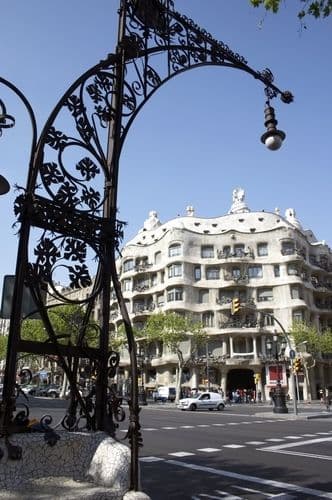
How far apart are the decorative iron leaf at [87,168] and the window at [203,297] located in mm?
53425

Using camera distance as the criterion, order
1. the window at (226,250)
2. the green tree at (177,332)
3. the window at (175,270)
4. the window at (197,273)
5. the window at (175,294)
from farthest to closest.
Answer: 1. the window at (226,250)
2. the window at (197,273)
3. the window at (175,270)
4. the window at (175,294)
5. the green tree at (177,332)

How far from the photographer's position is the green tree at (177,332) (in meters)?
47.6

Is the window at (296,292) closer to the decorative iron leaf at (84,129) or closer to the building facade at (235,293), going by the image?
the building facade at (235,293)

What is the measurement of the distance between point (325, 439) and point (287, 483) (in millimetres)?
6993

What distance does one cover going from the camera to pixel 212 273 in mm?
58906

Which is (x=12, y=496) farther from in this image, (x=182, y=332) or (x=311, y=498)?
(x=182, y=332)

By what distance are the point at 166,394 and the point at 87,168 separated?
155 feet

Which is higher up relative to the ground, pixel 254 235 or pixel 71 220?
pixel 254 235

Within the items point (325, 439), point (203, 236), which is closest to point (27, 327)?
point (203, 236)

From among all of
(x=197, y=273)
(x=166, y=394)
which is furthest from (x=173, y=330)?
(x=197, y=273)

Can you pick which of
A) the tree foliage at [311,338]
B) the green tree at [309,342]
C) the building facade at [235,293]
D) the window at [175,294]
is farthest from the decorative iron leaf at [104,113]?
the window at [175,294]

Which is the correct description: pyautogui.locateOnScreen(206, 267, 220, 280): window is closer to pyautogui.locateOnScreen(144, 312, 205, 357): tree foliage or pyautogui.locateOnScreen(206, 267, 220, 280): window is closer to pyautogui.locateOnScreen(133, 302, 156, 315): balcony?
pyautogui.locateOnScreen(133, 302, 156, 315): balcony

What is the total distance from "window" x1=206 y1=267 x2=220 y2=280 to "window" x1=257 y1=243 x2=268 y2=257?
565 centimetres

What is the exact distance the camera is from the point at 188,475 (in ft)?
26.7
